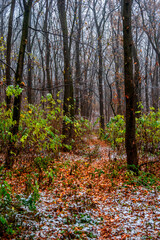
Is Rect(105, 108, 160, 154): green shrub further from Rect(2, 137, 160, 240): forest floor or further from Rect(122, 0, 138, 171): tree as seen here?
Rect(122, 0, 138, 171): tree

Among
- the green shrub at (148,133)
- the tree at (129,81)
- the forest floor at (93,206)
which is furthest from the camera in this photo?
the green shrub at (148,133)

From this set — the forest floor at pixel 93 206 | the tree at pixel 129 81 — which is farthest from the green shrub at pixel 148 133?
the tree at pixel 129 81

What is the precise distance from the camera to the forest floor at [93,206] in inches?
141

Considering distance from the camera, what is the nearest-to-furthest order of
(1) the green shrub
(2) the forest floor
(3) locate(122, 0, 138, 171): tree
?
(2) the forest floor, (3) locate(122, 0, 138, 171): tree, (1) the green shrub

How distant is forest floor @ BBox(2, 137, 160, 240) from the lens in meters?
3.59

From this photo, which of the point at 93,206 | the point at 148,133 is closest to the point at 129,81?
the point at 148,133

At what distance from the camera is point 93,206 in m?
4.59

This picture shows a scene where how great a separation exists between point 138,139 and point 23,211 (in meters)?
4.84

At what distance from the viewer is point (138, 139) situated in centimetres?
711

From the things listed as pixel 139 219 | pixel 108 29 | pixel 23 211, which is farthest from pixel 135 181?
pixel 108 29

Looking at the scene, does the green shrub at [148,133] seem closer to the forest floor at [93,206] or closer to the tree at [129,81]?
the forest floor at [93,206]

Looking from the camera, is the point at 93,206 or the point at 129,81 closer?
the point at 93,206

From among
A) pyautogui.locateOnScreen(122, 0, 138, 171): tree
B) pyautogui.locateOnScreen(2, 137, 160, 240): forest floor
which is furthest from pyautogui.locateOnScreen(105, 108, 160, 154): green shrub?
pyautogui.locateOnScreen(122, 0, 138, 171): tree

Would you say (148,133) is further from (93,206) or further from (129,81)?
(93,206)
